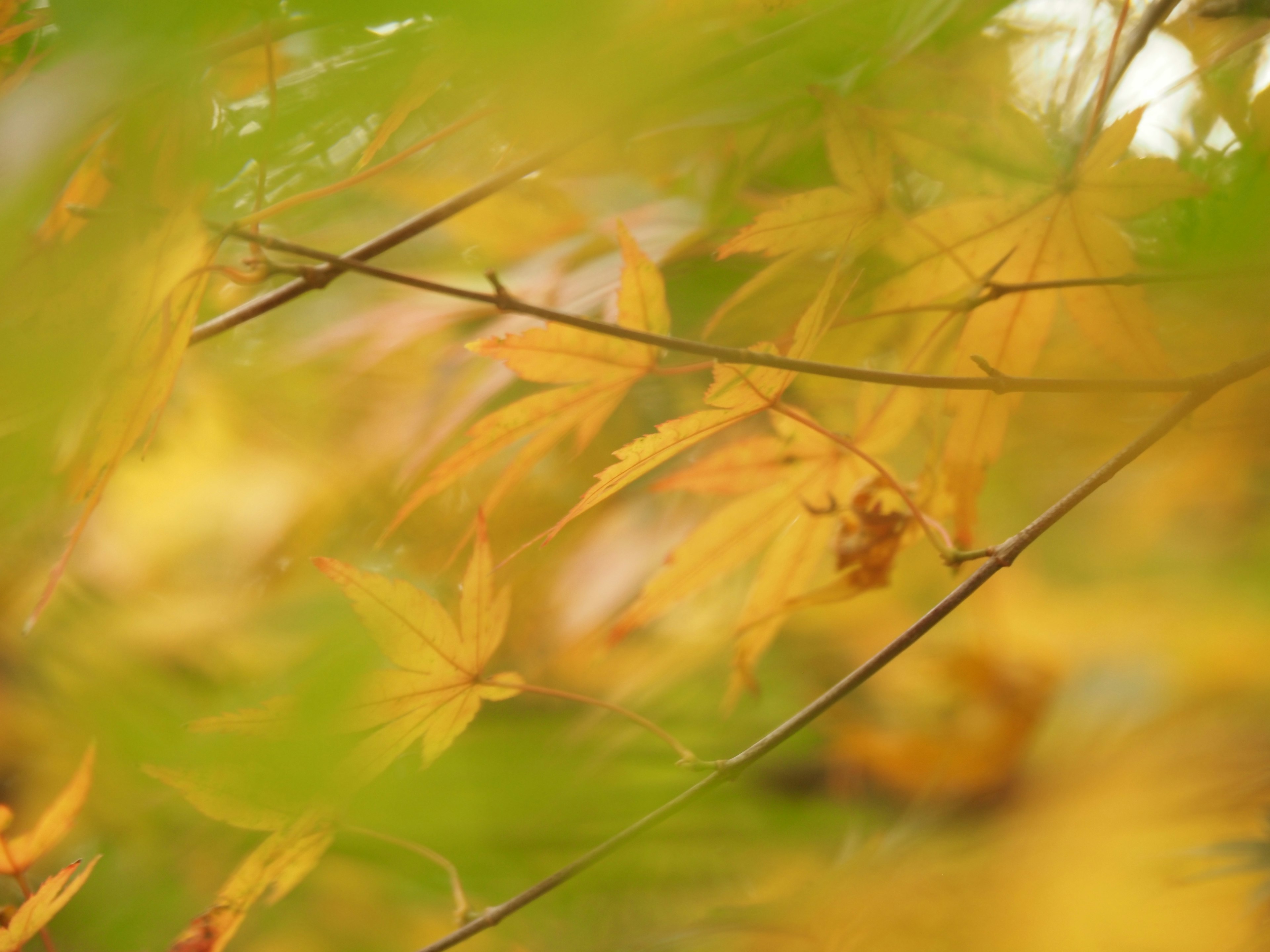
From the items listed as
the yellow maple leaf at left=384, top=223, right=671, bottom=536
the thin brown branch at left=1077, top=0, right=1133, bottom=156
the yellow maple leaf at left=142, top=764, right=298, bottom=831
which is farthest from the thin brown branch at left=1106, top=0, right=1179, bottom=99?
the yellow maple leaf at left=142, top=764, right=298, bottom=831

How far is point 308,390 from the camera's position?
2.19ft

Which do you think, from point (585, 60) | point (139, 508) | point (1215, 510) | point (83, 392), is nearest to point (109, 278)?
point (83, 392)

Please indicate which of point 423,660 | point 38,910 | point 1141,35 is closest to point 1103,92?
point 1141,35

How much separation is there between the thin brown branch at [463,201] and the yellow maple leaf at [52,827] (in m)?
0.18

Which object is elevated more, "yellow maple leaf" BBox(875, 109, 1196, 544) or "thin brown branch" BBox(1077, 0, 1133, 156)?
"thin brown branch" BBox(1077, 0, 1133, 156)

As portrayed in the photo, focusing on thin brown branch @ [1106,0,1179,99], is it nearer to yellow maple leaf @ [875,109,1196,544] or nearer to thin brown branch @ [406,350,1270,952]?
yellow maple leaf @ [875,109,1196,544]

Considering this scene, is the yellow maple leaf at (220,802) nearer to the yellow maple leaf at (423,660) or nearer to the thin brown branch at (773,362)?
the yellow maple leaf at (423,660)

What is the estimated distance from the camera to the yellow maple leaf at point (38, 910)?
24 centimetres

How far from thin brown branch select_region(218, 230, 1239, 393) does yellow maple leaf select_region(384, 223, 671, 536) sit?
0.02 m

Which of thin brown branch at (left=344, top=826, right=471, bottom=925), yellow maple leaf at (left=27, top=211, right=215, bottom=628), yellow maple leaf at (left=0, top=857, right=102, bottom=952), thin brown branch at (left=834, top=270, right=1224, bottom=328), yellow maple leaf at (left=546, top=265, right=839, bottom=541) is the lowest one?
thin brown branch at (left=344, top=826, right=471, bottom=925)

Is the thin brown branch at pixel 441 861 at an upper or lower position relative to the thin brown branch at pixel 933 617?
lower

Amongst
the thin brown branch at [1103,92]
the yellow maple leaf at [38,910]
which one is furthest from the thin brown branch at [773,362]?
the yellow maple leaf at [38,910]

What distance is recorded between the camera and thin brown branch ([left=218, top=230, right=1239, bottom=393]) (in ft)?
0.69

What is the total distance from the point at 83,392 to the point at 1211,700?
0.64m
